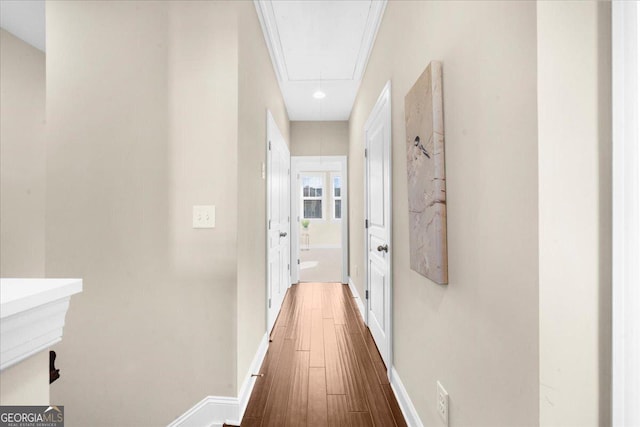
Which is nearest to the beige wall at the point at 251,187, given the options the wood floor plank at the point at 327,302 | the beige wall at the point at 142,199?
the beige wall at the point at 142,199

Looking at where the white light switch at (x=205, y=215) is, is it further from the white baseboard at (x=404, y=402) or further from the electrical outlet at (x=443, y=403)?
the white baseboard at (x=404, y=402)

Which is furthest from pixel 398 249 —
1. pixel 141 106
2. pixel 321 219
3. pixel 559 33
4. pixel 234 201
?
pixel 321 219

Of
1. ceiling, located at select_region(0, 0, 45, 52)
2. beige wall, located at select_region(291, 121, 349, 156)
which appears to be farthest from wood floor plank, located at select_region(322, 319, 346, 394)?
ceiling, located at select_region(0, 0, 45, 52)

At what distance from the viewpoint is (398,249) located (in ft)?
6.35

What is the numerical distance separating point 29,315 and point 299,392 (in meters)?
1.87

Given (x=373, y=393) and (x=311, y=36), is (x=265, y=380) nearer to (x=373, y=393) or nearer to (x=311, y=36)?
(x=373, y=393)

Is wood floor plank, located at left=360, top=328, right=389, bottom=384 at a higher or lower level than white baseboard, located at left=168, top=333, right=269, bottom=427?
lower

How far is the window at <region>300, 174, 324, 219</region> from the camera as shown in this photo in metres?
8.43

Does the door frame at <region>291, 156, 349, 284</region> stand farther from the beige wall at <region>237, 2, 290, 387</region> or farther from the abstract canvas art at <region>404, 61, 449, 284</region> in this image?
the abstract canvas art at <region>404, 61, 449, 284</region>

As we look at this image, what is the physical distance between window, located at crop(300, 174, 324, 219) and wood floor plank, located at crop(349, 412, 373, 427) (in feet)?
22.2

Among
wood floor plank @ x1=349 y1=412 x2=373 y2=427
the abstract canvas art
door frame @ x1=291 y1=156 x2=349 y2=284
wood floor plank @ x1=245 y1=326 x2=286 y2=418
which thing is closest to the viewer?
the abstract canvas art

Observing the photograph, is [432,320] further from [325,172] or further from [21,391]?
[325,172]

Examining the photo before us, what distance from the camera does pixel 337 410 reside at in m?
1.79

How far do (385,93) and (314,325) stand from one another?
232cm
